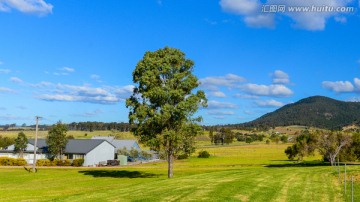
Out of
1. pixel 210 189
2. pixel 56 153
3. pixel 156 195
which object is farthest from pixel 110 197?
pixel 56 153

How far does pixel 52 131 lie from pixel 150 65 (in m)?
59.9

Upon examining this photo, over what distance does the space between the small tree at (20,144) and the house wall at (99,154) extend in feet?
66.1

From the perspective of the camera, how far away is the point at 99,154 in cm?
10456

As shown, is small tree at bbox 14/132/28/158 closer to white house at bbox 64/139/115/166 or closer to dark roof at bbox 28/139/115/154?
dark roof at bbox 28/139/115/154

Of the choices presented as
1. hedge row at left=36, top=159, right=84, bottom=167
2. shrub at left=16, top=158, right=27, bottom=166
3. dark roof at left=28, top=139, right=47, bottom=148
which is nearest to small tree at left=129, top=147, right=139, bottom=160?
hedge row at left=36, top=159, right=84, bottom=167

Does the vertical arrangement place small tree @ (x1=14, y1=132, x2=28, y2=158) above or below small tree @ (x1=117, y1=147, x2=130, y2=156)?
above

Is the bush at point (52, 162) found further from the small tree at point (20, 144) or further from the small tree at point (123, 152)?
the small tree at point (123, 152)

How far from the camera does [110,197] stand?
24.5 m

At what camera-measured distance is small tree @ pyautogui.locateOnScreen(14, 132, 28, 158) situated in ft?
343

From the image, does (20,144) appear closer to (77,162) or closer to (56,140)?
(56,140)

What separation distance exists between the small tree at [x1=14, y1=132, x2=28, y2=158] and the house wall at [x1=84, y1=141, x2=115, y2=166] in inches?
793

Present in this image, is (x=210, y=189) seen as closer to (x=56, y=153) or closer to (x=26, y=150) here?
(x=56, y=153)

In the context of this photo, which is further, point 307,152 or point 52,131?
point 52,131

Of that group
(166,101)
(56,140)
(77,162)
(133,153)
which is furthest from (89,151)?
(166,101)
